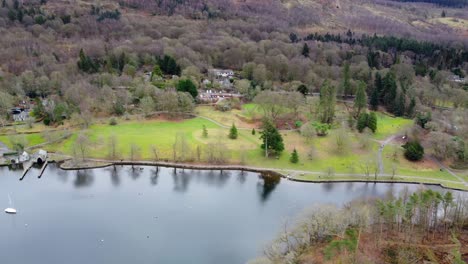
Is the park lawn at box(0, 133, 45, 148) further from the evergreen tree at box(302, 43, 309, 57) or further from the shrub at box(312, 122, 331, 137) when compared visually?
the evergreen tree at box(302, 43, 309, 57)

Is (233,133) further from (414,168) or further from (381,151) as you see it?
(414,168)

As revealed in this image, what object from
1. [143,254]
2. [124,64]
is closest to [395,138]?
[143,254]

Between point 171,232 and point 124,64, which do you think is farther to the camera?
point 124,64

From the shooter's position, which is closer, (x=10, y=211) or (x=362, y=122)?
(x=10, y=211)

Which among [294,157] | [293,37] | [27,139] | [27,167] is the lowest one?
[27,167]

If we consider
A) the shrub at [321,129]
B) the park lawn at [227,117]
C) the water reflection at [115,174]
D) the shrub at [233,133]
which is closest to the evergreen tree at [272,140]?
the shrub at [233,133]

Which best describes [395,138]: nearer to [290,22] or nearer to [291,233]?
[291,233]

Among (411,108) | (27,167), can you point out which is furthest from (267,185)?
(411,108)
